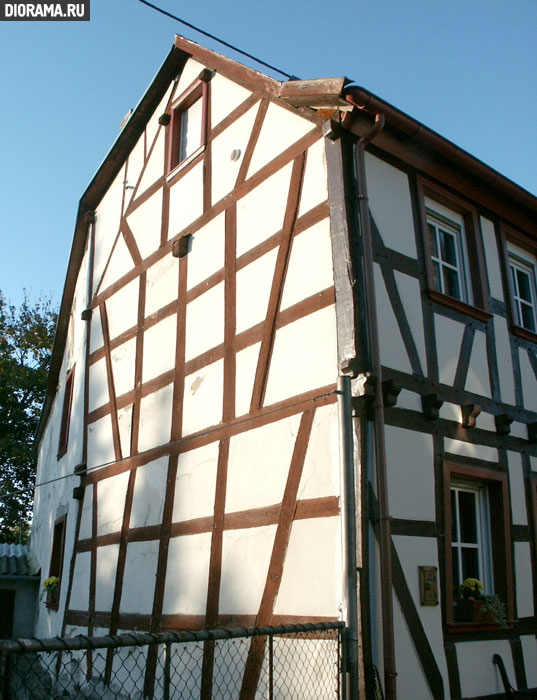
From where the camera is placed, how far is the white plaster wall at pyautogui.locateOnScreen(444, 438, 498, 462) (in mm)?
6441

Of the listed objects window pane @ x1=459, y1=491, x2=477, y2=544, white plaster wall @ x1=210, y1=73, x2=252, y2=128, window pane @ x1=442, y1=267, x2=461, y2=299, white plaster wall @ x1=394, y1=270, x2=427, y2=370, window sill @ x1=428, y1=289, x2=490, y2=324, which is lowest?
window pane @ x1=459, y1=491, x2=477, y2=544

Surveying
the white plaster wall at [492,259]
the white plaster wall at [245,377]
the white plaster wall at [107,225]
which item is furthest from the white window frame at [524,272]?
the white plaster wall at [107,225]

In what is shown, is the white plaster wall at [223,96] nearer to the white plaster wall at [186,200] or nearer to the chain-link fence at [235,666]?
the white plaster wall at [186,200]

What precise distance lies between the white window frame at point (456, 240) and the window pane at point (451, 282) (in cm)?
2

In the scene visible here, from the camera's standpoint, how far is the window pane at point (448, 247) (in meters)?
7.65

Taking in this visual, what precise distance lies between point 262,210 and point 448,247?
6.68 feet

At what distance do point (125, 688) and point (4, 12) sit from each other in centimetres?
714

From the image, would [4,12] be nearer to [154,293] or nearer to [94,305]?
[154,293]

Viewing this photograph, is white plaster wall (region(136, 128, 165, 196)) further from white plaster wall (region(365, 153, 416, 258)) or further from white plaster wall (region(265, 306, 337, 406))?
white plaster wall (region(265, 306, 337, 406))

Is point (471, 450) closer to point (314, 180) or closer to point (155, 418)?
point (314, 180)

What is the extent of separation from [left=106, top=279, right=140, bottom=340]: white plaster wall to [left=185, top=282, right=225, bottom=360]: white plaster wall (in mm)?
1598

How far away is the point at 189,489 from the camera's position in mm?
7469

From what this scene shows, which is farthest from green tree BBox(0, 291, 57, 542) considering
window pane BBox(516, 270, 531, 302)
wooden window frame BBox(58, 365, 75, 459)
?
window pane BBox(516, 270, 531, 302)

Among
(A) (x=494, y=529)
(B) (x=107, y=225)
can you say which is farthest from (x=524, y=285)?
(B) (x=107, y=225)
